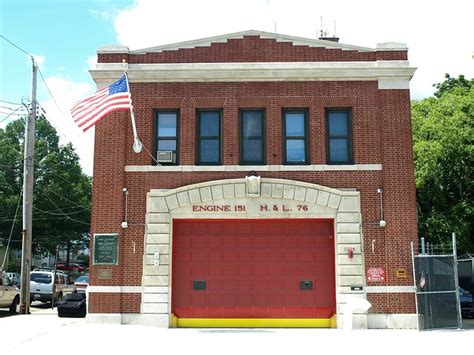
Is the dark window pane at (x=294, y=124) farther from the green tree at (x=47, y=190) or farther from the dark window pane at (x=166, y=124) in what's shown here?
the green tree at (x=47, y=190)

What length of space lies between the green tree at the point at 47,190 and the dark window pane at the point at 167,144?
37879 mm

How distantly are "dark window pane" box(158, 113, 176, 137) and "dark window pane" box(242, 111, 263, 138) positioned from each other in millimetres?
2344

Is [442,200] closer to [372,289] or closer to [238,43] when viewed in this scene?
[372,289]

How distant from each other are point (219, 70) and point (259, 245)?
590 centimetres

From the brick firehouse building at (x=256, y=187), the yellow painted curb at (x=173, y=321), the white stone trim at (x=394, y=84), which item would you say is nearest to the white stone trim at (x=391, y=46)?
the brick firehouse building at (x=256, y=187)

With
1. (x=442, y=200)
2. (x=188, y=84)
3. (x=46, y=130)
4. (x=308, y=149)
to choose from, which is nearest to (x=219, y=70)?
(x=188, y=84)

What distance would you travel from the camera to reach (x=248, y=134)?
19.3m

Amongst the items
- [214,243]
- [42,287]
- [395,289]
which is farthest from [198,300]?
[42,287]

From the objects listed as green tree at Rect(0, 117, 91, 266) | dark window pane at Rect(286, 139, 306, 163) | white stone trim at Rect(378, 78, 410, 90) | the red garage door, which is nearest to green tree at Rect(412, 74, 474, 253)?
white stone trim at Rect(378, 78, 410, 90)

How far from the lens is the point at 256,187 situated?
18.3 meters

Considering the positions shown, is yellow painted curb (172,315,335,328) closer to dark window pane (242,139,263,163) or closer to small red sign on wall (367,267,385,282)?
small red sign on wall (367,267,385,282)

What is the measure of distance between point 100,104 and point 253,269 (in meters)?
7.08

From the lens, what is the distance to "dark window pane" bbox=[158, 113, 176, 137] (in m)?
19.3

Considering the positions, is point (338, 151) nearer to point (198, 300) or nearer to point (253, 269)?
point (253, 269)
